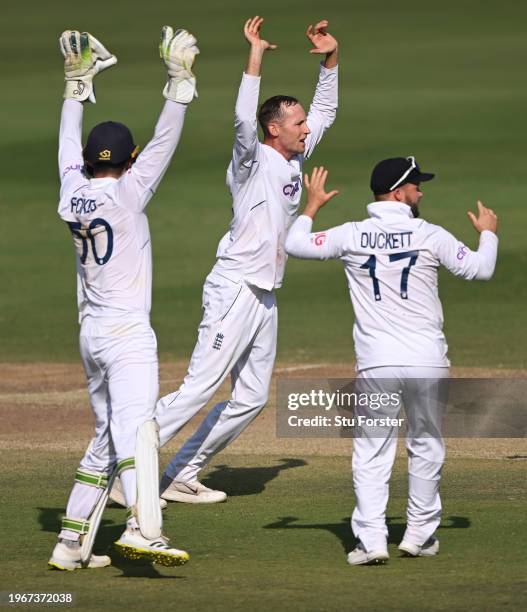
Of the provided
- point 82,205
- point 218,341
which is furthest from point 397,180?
point 218,341

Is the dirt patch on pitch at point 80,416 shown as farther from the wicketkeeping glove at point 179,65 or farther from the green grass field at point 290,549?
the wicketkeeping glove at point 179,65

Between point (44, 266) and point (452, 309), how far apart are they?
24.6 feet

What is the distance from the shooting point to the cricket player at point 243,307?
31.6 feet

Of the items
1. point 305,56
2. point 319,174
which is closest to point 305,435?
point 319,174

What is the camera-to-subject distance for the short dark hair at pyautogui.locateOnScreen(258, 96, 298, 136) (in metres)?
9.80

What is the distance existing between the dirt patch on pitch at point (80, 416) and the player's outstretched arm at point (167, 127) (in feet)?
13.7

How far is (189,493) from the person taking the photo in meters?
9.75

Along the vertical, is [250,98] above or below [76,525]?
above

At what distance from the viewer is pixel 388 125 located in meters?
36.1

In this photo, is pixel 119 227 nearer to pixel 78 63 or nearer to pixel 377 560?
pixel 78 63

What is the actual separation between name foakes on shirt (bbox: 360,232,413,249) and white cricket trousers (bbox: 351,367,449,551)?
628 mm

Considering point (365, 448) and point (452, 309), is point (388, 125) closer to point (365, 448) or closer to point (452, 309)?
point (452, 309)

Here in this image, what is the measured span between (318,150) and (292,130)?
24.5m

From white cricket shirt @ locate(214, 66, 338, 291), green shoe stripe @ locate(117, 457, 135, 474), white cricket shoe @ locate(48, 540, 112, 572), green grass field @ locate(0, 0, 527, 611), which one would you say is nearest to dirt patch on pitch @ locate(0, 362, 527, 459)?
green grass field @ locate(0, 0, 527, 611)
